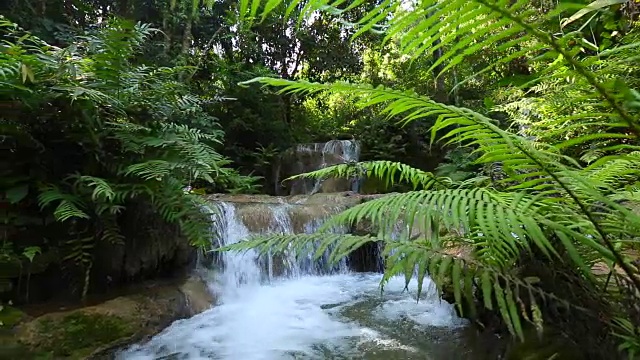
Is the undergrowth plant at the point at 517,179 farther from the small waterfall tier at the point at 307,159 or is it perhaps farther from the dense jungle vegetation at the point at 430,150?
the small waterfall tier at the point at 307,159

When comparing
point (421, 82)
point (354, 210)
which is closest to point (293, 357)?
point (354, 210)

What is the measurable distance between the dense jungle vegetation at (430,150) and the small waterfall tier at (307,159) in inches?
125

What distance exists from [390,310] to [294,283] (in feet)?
5.17

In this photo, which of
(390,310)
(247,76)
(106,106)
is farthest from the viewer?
(247,76)

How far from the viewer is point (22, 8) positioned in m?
5.58

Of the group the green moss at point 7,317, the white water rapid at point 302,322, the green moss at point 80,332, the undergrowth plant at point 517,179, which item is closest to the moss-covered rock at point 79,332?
the green moss at point 80,332

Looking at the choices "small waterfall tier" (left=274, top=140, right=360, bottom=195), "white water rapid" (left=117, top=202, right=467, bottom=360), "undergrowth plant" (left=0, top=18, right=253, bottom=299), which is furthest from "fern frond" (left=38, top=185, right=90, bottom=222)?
"small waterfall tier" (left=274, top=140, right=360, bottom=195)

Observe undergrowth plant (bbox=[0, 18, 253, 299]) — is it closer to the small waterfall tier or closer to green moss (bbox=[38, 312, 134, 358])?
green moss (bbox=[38, 312, 134, 358])

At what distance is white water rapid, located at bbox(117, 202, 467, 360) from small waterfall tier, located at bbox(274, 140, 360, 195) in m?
4.88

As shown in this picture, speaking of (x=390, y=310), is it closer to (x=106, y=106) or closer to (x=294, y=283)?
(x=294, y=283)

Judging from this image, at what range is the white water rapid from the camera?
2.55 meters

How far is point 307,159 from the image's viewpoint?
9836 millimetres

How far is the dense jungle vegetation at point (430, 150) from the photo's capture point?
2.49ft

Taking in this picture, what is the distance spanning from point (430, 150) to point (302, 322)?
168 centimetres
